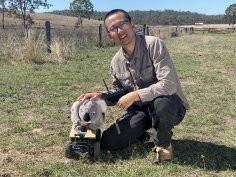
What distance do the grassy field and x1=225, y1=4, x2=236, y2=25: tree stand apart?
113428 mm

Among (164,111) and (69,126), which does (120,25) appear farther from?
(69,126)

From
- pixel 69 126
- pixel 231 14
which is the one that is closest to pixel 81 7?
pixel 231 14

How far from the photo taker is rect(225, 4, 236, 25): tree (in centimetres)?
12033

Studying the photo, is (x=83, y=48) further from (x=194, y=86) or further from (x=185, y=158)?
(x=185, y=158)

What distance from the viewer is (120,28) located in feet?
13.9

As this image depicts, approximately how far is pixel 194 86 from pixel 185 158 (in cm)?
477

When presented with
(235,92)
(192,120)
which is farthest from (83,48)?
(192,120)

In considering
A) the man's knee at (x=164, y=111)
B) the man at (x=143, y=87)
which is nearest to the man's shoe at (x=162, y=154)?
the man at (x=143, y=87)

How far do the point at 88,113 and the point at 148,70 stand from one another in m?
0.69

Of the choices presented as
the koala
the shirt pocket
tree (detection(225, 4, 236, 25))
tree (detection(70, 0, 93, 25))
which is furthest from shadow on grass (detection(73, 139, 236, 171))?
tree (detection(225, 4, 236, 25))

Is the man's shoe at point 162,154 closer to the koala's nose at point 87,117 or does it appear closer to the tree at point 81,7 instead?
the koala's nose at point 87,117

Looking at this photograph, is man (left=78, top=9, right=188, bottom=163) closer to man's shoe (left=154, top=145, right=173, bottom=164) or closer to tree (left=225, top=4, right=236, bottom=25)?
man's shoe (left=154, top=145, right=173, bottom=164)

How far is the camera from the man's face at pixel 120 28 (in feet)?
13.9

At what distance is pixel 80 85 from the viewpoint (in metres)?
8.90
